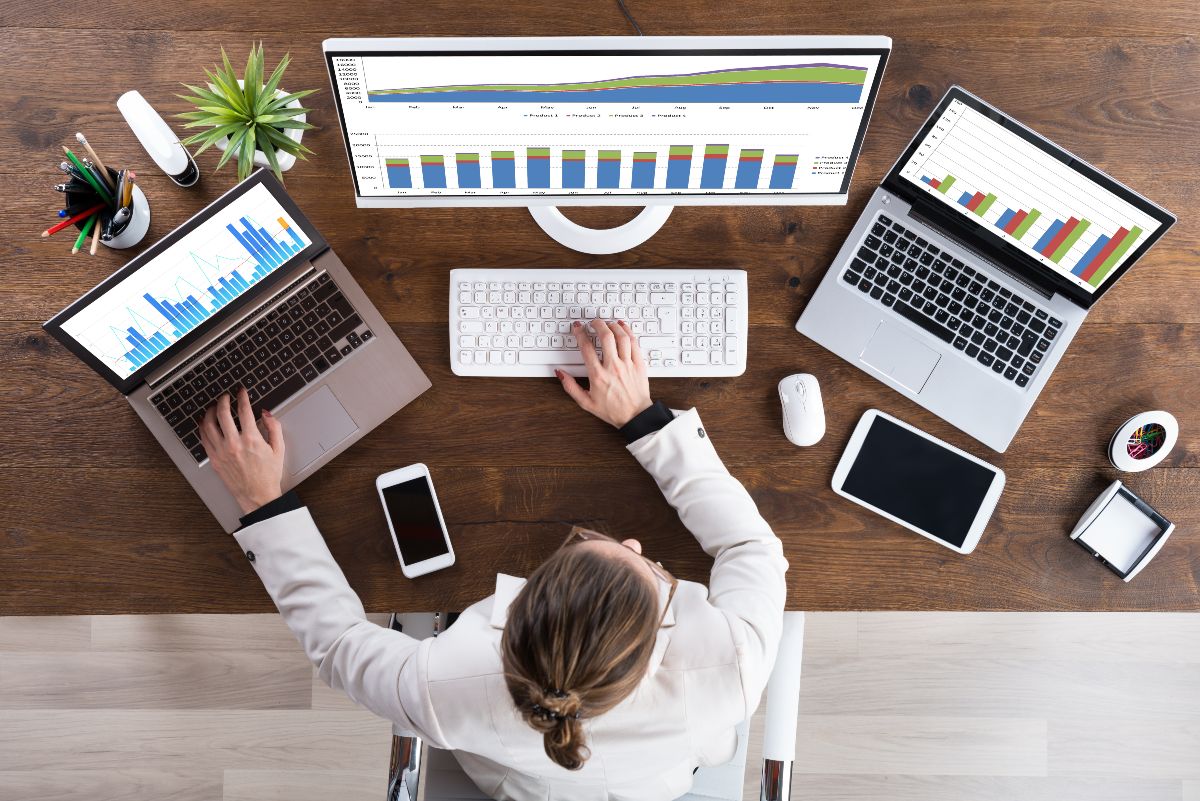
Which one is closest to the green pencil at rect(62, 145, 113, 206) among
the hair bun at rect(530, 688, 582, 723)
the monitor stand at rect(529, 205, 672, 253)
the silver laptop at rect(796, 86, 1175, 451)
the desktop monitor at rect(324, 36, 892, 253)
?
the desktop monitor at rect(324, 36, 892, 253)

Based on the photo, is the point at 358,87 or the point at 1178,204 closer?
the point at 358,87

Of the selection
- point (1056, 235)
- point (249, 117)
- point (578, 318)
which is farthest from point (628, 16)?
point (1056, 235)

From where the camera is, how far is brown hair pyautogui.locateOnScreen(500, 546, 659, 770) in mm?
879

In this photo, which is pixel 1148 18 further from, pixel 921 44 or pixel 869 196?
pixel 869 196

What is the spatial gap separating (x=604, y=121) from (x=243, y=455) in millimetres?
686

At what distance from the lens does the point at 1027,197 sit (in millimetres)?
1141

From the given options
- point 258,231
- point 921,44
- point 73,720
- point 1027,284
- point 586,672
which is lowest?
point 73,720

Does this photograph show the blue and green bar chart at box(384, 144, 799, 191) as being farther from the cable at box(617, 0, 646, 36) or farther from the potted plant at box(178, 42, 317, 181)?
the cable at box(617, 0, 646, 36)

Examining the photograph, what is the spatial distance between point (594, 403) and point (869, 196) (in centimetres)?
55

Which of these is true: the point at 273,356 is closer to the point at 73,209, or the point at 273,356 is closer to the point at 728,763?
the point at 73,209

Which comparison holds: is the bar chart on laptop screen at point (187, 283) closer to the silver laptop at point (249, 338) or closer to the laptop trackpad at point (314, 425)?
the silver laptop at point (249, 338)

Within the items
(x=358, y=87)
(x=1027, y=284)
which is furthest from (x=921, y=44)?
(x=358, y=87)

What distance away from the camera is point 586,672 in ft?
2.88

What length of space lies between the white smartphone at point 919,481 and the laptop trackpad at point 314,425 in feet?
2.50
